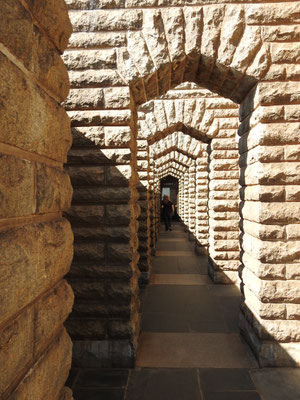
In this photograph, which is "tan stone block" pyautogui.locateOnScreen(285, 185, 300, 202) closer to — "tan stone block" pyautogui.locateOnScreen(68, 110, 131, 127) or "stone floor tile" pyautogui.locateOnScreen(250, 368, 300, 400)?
"stone floor tile" pyautogui.locateOnScreen(250, 368, 300, 400)

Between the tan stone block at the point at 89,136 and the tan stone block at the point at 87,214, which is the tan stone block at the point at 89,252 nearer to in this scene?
the tan stone block at the point at 87,214

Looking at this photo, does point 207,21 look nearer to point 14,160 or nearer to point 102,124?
point 102,124

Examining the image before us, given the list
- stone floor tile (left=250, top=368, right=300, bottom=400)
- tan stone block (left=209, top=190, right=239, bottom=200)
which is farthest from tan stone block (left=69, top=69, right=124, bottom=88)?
tan stone block (left=209, top=190, right=239, bottom=200)

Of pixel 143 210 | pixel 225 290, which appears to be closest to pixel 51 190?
pixel 143 210

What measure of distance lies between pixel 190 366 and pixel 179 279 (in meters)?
4.28

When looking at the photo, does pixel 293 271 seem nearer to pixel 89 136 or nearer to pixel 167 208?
pixel 89 136

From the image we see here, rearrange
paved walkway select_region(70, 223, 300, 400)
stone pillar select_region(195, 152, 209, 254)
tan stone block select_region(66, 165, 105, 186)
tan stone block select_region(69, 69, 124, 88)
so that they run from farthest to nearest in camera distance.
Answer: stone pillar select_region(195, 152, 209, 254) < tan stone block select_region(66, 165, 105, 186) < tan stone block select_region(69, 69, 124, 88) < paved walkway select_region(70, 223, 300, 400)

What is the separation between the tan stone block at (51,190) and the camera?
1485mm

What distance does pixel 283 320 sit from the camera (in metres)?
3.95

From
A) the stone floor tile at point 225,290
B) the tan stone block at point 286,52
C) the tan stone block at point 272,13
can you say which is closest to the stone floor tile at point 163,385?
the stone floor tile at point 225,290

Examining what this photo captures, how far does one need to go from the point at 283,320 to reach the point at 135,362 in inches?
79.3

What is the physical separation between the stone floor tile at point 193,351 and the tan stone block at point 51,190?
10.3 feet

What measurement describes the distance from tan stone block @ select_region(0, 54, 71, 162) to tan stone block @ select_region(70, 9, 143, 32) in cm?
278

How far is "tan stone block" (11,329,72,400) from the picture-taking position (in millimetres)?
1299
